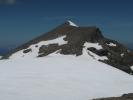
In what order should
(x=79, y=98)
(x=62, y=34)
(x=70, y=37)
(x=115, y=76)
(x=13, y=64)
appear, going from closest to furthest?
1. (x=79, y=98)
2. (x=115, y=76)
3. (x=13, y=64)
4. (x=70, y=37)
5. (x=62, y=34)

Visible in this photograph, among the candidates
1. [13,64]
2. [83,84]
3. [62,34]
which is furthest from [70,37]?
[83,84]

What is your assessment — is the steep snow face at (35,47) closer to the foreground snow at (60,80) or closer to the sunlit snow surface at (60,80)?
the sunlit snow surface at (60,80)

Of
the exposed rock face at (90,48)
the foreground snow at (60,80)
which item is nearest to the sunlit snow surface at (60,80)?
the foreground snow at (60,80)

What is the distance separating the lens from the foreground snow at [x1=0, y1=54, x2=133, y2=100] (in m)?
19.2

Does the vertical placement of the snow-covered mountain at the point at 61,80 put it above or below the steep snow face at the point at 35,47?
below

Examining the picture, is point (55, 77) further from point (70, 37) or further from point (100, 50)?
point (70, 37)

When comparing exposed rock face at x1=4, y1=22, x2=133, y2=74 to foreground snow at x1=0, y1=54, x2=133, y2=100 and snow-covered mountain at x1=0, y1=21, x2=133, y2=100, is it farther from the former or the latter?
foreground snow at x1=0, y1=54, x2=133, y2=100

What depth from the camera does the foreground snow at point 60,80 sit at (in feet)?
63.0

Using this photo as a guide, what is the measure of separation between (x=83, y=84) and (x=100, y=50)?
57.9m

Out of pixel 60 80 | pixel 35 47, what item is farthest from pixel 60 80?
pixel 35 47

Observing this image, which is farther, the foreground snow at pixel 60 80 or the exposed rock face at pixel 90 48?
the exposed rock face at pixel 90 48

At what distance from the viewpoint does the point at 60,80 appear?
22609 millimetres

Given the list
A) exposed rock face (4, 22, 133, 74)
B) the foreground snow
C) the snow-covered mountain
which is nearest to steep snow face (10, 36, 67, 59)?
exposed rock face (4, 22, 133, 74)

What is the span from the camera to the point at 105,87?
22156 mm
